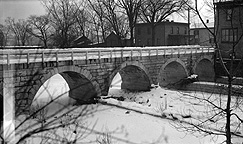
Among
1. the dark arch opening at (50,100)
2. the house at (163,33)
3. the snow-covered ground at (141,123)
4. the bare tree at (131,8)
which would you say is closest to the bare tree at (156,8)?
the bare tree at (131,8)

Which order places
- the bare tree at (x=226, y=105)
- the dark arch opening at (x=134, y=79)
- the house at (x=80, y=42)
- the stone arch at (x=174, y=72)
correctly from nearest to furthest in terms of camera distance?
1. the bare tree at (x=226, y=105)
2. the dark arch opening at (x=134, y=79)
3. the stone arch at (x=174, y=72)
4. the house at (x=80, y=42)

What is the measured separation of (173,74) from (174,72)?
0.26 meters

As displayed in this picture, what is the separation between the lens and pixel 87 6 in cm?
3195

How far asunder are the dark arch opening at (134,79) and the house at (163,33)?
1703 cm

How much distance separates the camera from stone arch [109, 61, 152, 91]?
18.7 m

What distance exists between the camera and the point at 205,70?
26.9 m

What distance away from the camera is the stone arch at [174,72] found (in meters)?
22.6

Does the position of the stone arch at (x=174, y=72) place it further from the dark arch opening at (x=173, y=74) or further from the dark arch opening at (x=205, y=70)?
the dark arch opening at (x=205, y=70)

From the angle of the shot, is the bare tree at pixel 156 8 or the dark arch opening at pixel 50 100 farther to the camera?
the bare tree at pixel 156 8

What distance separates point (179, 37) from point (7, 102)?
126 feet

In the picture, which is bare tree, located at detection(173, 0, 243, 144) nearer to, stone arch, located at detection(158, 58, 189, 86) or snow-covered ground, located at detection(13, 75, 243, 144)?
snow-covered ground, located at detection(13, 75, 243, 144)

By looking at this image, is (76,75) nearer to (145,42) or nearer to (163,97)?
(163,97)

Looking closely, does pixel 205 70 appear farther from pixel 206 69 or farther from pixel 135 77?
pixel 135 77

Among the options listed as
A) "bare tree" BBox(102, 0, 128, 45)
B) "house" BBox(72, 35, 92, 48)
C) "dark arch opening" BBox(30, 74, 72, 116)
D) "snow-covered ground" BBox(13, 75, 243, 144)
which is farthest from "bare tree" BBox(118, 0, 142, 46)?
"dark arch opening" BBox(30, 74, 72, 116)
